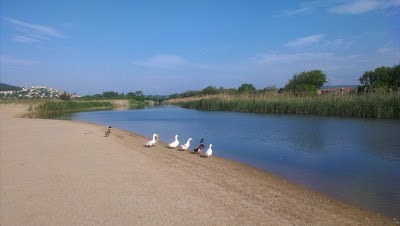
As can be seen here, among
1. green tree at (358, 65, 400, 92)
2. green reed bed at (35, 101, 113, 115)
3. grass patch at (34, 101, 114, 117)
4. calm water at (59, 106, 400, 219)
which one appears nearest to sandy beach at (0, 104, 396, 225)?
calm water at (59, 106, 400, 219)

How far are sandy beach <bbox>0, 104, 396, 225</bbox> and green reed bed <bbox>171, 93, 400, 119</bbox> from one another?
21.0 meters

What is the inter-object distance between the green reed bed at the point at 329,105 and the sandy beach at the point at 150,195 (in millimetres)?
20962

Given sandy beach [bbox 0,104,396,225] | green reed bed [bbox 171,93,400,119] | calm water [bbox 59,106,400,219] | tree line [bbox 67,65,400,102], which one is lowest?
calm water [bbox 59,106,400,219]

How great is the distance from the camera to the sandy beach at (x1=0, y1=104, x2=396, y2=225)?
5.77 m

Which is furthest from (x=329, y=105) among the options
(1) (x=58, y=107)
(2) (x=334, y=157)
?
(1) (x=58, y=107)

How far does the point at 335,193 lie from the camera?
8352mm

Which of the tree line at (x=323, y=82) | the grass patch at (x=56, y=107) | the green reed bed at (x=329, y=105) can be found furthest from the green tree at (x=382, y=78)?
the grass patch at (x=56, y=107)

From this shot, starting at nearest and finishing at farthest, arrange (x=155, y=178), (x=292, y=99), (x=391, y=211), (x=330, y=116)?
1. (x=391, y=211)
2. (x=155, y=178)
3. (x=330, y=116)
4. (x=292, y=99)

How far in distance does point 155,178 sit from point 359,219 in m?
4.56

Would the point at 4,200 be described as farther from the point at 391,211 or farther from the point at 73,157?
the point at 391,211

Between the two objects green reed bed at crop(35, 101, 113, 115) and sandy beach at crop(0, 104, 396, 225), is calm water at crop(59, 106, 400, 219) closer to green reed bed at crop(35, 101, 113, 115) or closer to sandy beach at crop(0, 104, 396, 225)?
sandy beach at crop(0, 104, 396, 225)

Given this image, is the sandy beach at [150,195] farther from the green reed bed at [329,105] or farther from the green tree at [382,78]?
the green tree at [382,78]

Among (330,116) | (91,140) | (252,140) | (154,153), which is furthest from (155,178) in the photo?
(330,116)

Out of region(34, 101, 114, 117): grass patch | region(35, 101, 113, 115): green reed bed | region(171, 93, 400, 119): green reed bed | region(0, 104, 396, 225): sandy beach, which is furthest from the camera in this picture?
region(35, 101, 113, 115): green reed bed
